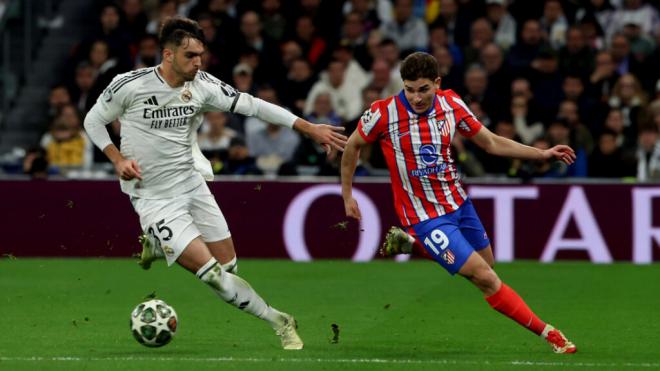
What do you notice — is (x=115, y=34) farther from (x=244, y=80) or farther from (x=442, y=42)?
(x=442, y=42)

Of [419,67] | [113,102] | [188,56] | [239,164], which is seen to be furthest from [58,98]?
[419,67]

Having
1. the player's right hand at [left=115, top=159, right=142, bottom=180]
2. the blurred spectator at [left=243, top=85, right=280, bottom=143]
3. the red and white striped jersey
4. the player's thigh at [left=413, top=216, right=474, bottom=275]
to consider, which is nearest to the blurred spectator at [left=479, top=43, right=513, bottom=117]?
the blurred spectator at [left=243, top=85, right=280, bottom=143]

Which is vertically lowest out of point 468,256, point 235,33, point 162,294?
point 162,294

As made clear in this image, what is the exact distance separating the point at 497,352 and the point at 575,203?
692 centimetres

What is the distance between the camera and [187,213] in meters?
9.94

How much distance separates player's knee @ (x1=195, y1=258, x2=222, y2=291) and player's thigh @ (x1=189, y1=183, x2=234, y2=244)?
21.5 inches

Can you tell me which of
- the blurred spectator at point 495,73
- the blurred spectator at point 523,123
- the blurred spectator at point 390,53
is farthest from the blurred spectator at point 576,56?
the blurred spectator at point 390,53

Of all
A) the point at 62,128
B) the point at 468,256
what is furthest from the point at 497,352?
the point at 62,128

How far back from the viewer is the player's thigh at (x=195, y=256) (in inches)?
380

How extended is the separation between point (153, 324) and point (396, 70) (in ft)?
32.4

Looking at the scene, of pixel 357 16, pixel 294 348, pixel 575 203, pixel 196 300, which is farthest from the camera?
pixel 357 16

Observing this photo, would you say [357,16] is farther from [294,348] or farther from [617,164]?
[294,348]

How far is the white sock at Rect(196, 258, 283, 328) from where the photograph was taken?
9625 millimetres

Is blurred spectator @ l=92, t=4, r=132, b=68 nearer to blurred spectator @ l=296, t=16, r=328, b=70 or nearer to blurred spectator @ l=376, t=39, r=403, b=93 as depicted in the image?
blurred spectator @ l=296, t=16, r=328, b=70
